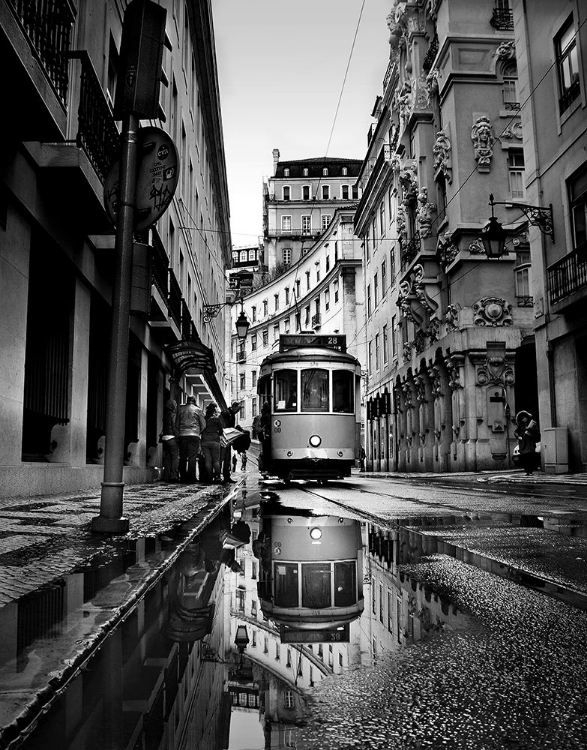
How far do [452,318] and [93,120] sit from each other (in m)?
19.9

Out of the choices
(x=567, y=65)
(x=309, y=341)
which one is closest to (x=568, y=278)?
(x=567, y=65)

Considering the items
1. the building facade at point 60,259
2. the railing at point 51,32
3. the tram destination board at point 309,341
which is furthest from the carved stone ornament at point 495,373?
the railing at point 51,32

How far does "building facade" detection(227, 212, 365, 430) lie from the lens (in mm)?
57625

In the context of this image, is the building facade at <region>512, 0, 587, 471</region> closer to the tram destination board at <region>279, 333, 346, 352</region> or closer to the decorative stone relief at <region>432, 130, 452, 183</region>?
the tram destination board at <region>279, 333, 346, 352</region>

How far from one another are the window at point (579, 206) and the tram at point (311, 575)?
602 inches

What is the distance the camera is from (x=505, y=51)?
2920 cm

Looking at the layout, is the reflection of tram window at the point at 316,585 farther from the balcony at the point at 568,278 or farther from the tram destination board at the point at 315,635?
the balcony at the point at 568,278

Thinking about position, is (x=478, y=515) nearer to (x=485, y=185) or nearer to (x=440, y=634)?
(x=440, y=634)

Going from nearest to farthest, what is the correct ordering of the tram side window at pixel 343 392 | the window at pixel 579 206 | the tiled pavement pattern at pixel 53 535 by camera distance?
the tiled pavement pattern at pixel 53 535
the tram side window at pixel 343 392
the window at pixel 579 206

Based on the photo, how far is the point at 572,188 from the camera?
1991 cm

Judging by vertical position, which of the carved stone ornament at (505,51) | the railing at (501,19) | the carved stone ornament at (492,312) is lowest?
the carved stone ornament at (492,312)

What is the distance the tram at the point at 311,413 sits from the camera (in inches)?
712

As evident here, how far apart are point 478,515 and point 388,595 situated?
14.1 feet

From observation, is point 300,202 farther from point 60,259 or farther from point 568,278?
point 60,259
